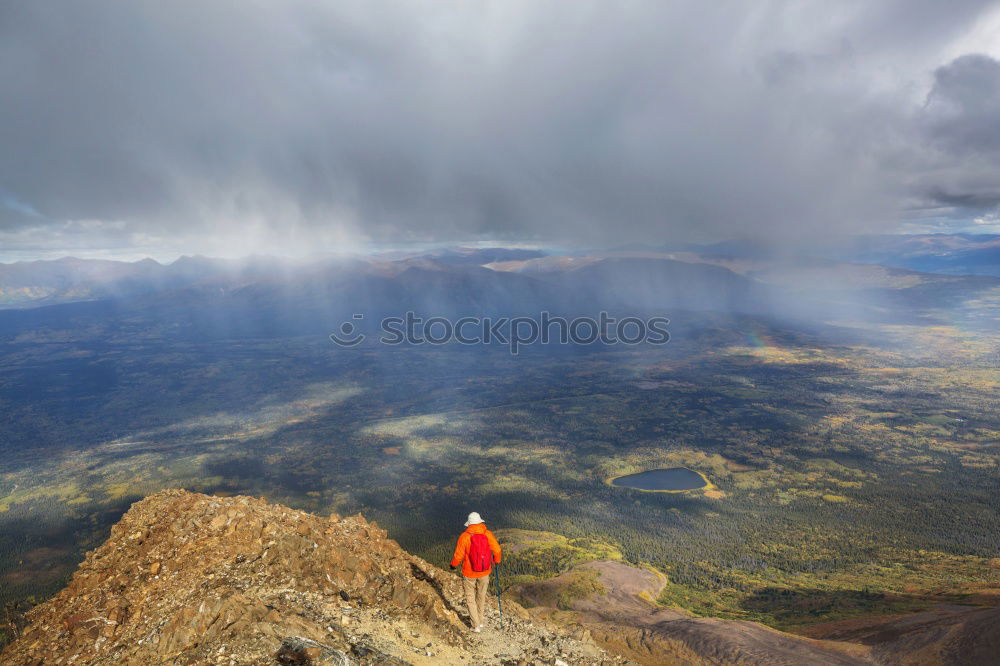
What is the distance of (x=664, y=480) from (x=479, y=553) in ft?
405

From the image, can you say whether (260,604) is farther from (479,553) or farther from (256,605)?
(479,553)

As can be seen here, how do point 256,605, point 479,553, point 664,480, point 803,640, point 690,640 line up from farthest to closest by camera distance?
point 664,480
point 803,640
point 690,640
point 479,553
point 256,605

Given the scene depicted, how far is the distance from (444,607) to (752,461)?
140 m

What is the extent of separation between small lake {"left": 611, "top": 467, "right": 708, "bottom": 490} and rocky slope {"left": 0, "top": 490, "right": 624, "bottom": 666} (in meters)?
109

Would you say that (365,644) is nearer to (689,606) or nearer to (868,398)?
(689,606)

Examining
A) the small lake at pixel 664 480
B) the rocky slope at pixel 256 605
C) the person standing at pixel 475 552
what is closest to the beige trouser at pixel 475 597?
the person standing at pixel 475 552

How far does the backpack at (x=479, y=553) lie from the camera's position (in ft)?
54.1

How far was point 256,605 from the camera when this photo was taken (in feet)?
47.4

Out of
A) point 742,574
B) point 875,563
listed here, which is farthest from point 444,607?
point 875,563

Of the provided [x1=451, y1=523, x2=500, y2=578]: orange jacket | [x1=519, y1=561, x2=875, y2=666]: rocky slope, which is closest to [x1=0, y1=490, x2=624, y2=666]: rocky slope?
[x1=451, y1=523, x2=500, y2=578]: orange jacket

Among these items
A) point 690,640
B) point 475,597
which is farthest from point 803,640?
point 475,597

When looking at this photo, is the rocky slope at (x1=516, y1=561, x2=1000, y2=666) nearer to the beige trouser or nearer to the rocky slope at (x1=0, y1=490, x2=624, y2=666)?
the rocky slope at (x1=0, y1=490, x2=624, y2=666)

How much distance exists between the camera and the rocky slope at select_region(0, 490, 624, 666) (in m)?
13.4

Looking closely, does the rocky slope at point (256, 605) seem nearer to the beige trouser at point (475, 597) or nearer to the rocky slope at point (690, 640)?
the beige trouser at point (475, 597)
